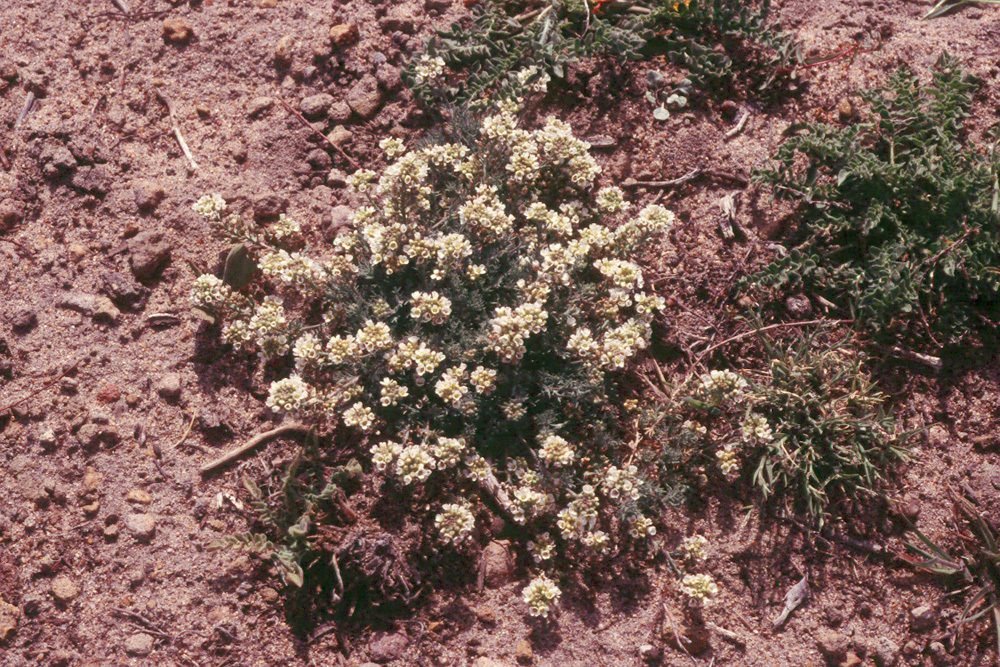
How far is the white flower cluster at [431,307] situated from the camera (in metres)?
4.05

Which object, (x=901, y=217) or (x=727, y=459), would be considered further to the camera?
(x=901, y=217)

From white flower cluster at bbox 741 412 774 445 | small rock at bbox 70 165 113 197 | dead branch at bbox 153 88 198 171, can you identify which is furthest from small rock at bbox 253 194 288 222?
white flower cluster at bbox 741 412 774 445

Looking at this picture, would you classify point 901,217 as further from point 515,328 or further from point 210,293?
point 210,293

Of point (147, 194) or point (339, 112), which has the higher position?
point (339, 112)

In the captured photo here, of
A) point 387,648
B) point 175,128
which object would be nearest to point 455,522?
point 387,648

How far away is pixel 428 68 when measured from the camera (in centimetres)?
462

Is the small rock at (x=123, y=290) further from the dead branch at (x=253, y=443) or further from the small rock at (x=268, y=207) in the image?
the dead branch at (x=253, y=443)

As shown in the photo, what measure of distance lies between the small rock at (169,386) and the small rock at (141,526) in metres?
0.72

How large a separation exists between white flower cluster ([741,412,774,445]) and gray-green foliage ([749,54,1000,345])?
3.01 ft

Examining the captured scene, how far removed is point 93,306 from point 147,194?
791mm

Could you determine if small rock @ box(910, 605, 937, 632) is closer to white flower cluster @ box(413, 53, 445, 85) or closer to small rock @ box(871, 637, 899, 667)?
small rock @ box(871, 637, 899, 667)

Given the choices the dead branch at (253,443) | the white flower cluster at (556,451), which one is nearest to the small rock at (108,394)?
the dead branch at (253,443)

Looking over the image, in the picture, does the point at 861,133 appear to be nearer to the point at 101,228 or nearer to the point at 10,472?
the point at 101,228

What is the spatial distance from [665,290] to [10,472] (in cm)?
411
